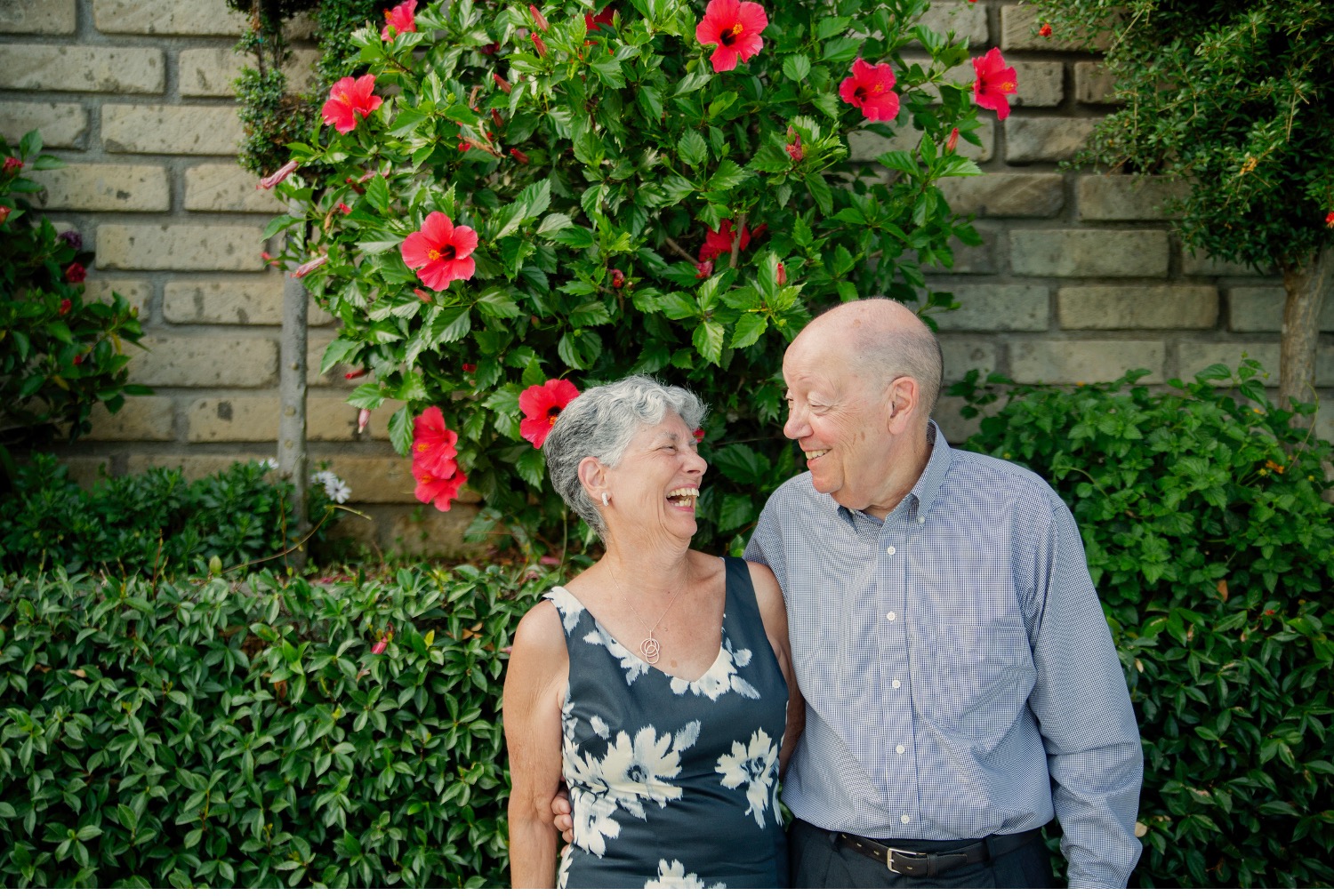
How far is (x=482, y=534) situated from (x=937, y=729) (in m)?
1.50

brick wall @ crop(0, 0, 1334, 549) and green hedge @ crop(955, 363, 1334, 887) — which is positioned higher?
brick wall @ crop(0, 0, 1334, 549)

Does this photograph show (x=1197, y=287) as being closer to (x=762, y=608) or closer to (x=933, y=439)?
(x=933, y=439)

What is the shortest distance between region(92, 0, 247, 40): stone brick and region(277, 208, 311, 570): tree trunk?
3.42ft

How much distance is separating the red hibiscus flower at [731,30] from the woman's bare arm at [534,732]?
1.27 meters

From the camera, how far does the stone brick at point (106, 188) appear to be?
3.28 meters

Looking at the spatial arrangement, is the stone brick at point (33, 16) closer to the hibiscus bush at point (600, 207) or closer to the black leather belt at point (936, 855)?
the hibiscus bush at point (600, 207)

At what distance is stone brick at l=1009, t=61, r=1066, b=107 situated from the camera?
3402 mm

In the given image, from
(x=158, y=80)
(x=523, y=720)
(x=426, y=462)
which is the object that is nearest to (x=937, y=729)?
(x=523, y=720)

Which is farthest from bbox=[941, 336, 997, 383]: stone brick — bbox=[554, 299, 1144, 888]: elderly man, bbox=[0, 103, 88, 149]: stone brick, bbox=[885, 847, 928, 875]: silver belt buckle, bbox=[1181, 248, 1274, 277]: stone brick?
bbox=[0, 103, 88, 149]: stone brick

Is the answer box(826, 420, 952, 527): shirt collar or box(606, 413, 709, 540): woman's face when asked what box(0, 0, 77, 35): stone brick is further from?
box(826, 420, 952, 527): shirt collar

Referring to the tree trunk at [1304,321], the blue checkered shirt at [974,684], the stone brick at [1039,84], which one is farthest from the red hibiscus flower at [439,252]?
the tree trunk at [1304,321]

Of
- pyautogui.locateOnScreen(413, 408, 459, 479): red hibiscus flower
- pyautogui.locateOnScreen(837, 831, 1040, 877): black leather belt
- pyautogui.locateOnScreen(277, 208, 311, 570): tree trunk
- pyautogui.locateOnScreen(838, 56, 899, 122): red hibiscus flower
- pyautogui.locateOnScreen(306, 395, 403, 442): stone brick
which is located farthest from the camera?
pyautogui.locateOnScreen(306, 395, 403, 442): stone brick

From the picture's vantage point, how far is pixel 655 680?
1.87 m

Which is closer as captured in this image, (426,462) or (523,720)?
(523,720)
